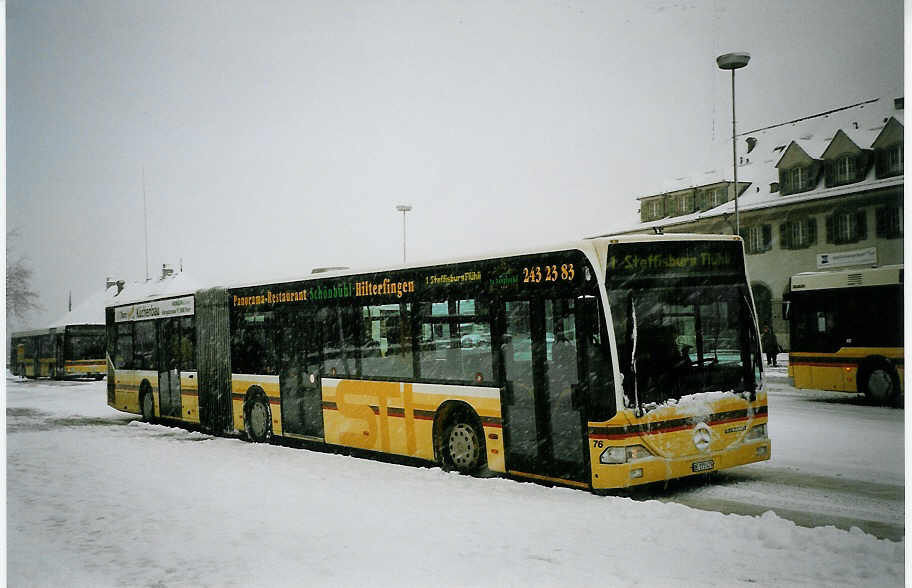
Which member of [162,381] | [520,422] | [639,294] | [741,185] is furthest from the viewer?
[162,381]

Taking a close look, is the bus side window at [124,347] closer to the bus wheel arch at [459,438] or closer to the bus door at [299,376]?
the bus door at [299,376]

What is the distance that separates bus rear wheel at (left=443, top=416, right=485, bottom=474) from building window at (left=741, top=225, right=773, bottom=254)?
3.45 meters

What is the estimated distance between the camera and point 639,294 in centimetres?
736

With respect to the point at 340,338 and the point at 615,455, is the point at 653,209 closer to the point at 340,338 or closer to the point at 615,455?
the point at 615,455

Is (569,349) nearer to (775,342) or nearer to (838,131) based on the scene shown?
(838,131)

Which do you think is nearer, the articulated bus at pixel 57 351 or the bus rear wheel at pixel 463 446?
the bus rear wheel at pixel 463 446

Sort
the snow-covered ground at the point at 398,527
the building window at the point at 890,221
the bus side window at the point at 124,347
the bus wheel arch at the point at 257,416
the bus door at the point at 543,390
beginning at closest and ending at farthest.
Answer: the snow-covered ground at the point at 398,527 < the bus door at the point at 543,390 < the building window at the point at 890,221 < the bus wheel arch at the point at 257,416 < the bus side window at the point at 124,347

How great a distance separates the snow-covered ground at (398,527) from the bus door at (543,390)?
319 mm

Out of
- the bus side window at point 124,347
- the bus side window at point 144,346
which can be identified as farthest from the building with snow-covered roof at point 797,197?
the bus side window at point 124,347

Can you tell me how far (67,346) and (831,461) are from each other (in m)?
12.8

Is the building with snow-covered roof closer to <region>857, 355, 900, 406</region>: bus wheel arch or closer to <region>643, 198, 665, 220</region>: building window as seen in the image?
<region>643, 198, 665, 220</region>: building window

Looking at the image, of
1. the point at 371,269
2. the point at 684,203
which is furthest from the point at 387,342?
the point at 684,203

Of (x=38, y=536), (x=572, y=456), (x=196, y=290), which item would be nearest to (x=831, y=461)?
(x=572, y=456)

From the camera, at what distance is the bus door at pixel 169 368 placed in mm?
13695
